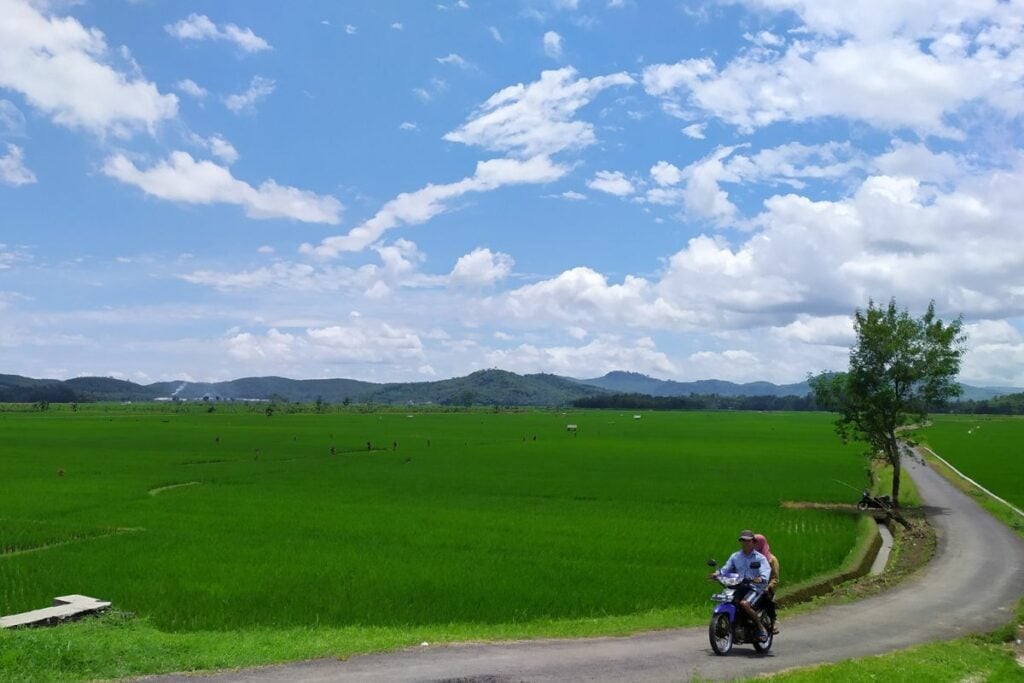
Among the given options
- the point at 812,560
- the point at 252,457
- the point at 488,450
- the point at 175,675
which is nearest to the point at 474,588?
the point at 175,675

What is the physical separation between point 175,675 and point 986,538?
2528 cm

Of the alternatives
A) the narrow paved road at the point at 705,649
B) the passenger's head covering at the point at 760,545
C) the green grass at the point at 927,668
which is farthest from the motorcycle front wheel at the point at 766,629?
the green grass at the point at 927,668

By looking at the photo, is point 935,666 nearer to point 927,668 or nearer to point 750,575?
point 927,668

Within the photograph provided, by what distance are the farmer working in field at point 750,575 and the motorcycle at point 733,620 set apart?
0.06 m

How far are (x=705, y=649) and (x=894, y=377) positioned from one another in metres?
25.7

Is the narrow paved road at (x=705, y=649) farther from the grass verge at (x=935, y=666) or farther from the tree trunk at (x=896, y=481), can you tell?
the tree trunk at (x=896, y=481)

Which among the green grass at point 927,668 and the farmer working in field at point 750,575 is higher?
the farmer working in field at point 750,575

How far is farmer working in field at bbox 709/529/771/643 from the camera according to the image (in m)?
12.2

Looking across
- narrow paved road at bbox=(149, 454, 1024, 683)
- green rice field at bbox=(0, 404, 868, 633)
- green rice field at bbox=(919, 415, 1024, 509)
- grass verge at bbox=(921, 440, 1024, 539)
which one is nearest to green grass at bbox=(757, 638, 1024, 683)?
narrow paved road at bbox=(149, 454, 1024, 683)

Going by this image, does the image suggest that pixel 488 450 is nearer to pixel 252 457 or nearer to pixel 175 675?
pixel 252 457

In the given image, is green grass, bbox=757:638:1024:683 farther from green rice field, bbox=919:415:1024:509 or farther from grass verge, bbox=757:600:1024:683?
green rice field, bbox=919:415:1024:509

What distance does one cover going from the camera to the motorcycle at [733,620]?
1220 centimetres

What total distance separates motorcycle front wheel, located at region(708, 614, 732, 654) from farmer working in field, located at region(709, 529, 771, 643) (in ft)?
1.17

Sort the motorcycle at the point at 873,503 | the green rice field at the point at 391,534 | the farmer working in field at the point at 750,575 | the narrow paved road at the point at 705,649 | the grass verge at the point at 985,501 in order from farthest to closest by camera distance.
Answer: the motorcycle at the point at 873,503 → the grass verge at the point at 985,501 → the green rice field at the point at 391,534 → the farmer working in field at the point at 750,575 → the narrow paved road at the point at 705,649
